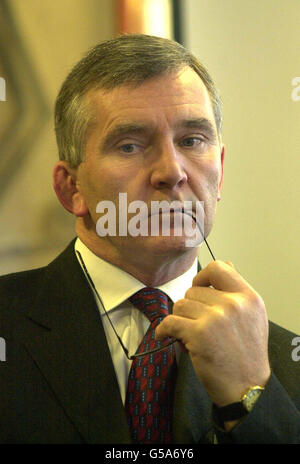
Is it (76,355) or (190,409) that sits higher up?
(76,355)

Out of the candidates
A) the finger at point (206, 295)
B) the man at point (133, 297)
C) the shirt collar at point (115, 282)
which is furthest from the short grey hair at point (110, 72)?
the finger at point (206, 295)

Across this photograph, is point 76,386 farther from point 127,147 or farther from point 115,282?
point 127,147

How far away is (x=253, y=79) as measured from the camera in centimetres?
190

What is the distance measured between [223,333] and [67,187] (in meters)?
0.55

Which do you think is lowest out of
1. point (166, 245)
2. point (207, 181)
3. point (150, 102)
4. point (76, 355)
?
point (76, 355)

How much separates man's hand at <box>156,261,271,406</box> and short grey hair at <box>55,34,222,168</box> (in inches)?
16.8

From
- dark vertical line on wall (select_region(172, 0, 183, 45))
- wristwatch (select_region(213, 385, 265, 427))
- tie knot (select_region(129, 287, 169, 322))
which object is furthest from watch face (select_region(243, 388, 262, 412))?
dark vertical line on wall (select_region(172, 0, 183, 45))

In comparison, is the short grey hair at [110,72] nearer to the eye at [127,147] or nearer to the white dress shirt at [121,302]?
the eye at [127,147]

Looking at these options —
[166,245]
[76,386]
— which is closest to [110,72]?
[166,245]

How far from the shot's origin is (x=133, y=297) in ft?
3.93

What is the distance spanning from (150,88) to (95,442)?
689 millimetres

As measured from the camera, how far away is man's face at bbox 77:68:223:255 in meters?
1.13
